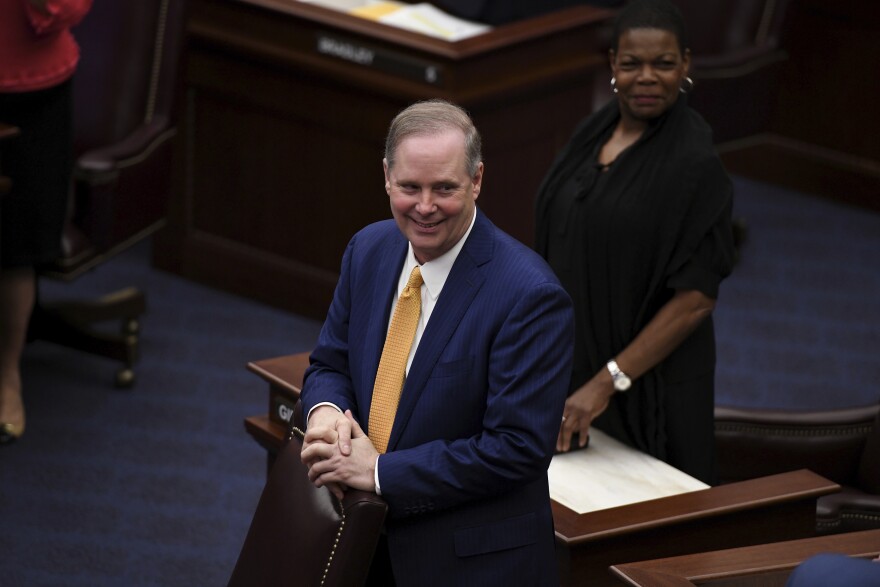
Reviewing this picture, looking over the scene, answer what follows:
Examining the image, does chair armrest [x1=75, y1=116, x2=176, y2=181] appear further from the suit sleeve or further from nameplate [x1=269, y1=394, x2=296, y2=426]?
the suit sleeve

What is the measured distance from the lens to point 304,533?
258 centimetres

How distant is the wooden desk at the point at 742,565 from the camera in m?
2.58

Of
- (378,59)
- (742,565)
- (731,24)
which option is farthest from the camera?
(731,24)

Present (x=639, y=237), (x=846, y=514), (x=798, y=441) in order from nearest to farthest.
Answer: (x=639, y=237) < (x=846, y=514) < (x=798, y=441)

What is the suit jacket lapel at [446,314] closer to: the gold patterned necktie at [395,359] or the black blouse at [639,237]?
the gold patterned necktie at [395,359]

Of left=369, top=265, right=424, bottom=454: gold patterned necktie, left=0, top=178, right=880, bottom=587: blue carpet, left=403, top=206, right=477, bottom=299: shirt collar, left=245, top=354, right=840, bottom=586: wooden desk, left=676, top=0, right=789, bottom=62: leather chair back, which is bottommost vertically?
left=0, top=178, right=880, bottom=587: blue carpet

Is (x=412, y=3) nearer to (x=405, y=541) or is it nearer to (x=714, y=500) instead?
(x=714, y=500)

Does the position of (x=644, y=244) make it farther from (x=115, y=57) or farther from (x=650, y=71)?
(x=115, y=57)

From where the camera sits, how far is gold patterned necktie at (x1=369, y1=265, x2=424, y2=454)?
2.58 metres

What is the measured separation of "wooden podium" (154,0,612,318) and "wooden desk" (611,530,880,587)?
2.79m

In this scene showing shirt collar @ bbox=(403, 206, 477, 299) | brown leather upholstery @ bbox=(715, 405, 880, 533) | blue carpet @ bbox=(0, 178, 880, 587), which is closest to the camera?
shirt collar @ bbox=(403, 206, 477, 299)

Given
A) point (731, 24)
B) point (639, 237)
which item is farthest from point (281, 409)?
point (731, 24)

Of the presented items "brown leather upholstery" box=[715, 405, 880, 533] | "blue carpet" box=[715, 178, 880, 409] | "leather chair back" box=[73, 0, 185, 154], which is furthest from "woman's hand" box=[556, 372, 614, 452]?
"leather chair back" box=[73, 0, 185, 154]

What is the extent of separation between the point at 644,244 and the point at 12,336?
7.58 ft
